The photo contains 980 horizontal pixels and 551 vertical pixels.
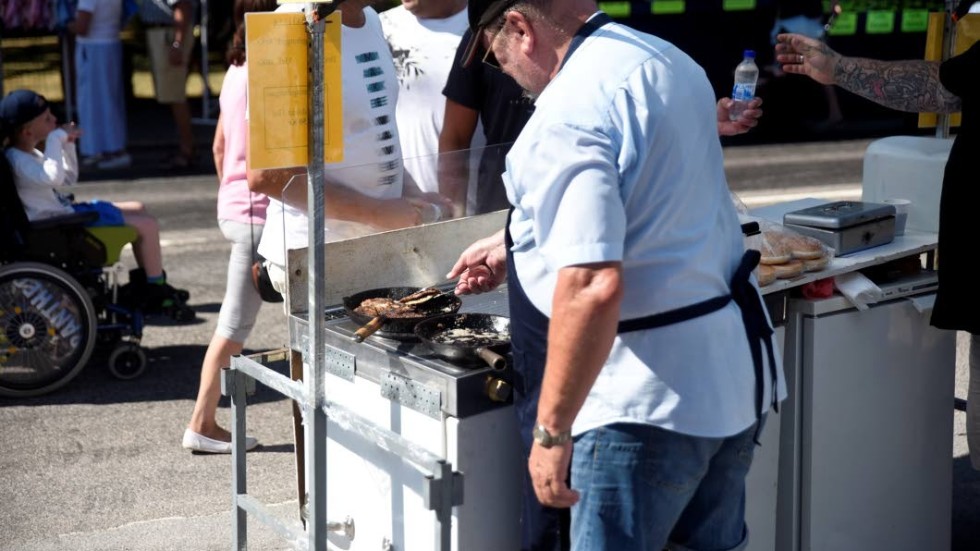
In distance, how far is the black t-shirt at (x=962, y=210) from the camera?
3.79m

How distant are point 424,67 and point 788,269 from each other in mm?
1841

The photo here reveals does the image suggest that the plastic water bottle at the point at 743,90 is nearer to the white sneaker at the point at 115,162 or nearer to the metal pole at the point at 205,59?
the white sneaker at the point at 115,162

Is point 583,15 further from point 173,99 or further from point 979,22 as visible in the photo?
point 173,99

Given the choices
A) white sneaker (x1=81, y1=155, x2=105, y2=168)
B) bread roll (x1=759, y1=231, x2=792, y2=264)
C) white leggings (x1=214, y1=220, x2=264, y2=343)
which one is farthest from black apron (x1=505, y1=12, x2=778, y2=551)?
white sneaker (x1=81, y1=155, x2=105, y2=168)

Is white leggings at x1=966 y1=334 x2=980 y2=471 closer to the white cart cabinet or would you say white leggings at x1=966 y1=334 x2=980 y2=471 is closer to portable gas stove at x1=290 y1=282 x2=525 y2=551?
the white cart cabinet

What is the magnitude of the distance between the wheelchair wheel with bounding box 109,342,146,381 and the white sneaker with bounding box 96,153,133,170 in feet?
23.0

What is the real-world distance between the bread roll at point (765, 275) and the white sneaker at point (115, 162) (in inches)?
404

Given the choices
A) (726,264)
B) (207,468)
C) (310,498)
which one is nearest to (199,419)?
(207,468)

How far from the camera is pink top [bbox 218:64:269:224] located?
16.3ft

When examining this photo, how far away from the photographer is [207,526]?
4.61 meters

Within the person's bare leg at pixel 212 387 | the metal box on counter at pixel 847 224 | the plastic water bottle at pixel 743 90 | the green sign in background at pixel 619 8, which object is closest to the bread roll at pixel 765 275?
the metal box on counter at pixel 847 224

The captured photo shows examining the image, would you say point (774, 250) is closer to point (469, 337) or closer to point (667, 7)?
point (469, 337)

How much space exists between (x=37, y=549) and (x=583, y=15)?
2848 mm

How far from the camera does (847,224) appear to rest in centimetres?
401
